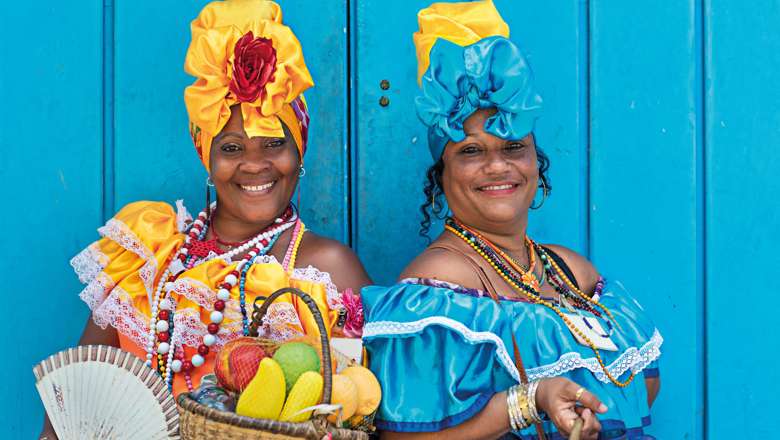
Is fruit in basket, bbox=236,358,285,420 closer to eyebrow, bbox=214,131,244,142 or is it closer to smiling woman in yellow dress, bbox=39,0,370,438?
smiling woman in yellow dress, bbox=39,0,370,438

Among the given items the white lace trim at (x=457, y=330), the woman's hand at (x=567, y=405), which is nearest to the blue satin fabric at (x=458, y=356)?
the white lace trim at (x=457, y=330)

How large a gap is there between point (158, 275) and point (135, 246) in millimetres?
115

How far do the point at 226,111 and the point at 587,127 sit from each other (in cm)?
117

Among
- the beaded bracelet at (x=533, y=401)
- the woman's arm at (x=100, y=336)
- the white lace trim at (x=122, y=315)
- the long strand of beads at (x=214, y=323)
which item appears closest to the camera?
the beaded bracelet at (x=533, y=401)

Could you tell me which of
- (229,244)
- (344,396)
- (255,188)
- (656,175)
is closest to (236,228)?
(229,244)

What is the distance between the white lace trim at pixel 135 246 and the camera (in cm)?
278

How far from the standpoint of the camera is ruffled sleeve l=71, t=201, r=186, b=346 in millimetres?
2773

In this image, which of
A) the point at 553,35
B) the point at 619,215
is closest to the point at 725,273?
the point at 619,215

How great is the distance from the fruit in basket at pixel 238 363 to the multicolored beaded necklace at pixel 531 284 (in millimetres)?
641

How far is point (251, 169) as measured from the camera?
2.79 meters

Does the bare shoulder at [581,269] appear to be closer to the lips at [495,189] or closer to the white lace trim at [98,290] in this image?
the lips at [495,189]

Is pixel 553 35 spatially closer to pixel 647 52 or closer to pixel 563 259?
pixel 647 52

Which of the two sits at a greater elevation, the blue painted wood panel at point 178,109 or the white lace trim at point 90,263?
the blue painted wood panel at point 178,109

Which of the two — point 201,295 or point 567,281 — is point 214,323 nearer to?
point 201,295
